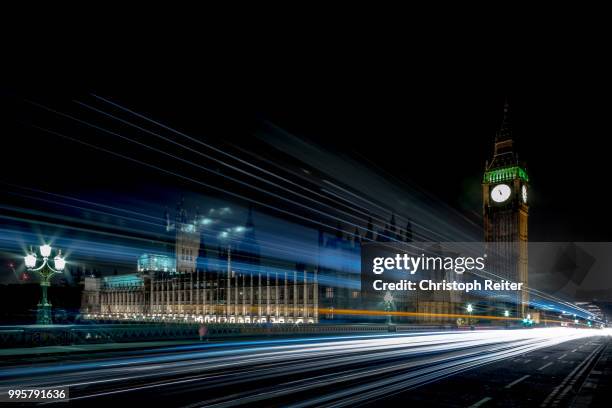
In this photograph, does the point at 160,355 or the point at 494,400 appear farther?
the point at 160,355

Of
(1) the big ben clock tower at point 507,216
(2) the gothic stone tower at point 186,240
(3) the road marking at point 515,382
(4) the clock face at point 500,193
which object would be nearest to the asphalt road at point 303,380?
(3) the road marking at point 515,382

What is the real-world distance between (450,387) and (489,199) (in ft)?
502

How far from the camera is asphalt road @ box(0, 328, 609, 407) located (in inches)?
453

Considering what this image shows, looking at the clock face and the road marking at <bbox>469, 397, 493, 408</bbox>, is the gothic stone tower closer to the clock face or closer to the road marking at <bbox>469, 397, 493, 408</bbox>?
the clock face

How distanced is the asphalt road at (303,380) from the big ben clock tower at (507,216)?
123 m

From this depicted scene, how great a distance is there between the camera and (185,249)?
508ft

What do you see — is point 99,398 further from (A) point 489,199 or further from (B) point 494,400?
(A) point 489,199

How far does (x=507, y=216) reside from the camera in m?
148

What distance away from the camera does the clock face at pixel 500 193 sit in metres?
152

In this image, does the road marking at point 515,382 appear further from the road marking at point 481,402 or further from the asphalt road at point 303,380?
the road marking at point 481,402

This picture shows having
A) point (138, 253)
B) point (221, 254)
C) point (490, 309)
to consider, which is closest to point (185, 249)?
point (138, 253)

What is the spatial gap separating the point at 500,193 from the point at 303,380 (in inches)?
6044

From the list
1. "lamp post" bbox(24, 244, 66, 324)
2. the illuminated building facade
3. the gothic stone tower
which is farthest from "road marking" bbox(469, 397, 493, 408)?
the gothic stone tower

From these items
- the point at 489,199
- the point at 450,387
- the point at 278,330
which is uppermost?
the point at 489,199
